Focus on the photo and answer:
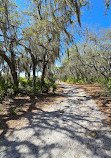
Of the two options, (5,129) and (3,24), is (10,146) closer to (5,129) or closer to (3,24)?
(5,129)

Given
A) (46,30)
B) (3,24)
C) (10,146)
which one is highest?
(46,30)

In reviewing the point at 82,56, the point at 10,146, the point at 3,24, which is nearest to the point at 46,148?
the point at 10,146

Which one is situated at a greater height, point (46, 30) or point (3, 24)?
point (46, 30)

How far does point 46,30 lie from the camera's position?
5.04 m

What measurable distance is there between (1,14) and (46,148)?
17.0 feet

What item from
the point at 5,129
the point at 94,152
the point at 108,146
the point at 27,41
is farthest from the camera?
the point at 27,41

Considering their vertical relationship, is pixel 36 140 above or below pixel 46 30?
below

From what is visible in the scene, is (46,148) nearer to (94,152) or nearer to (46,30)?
(94,152)

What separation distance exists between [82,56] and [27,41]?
7611 millimetres

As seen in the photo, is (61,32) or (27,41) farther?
(27,41)

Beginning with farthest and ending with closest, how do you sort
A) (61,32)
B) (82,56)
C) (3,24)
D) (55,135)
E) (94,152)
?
(82,56) < (61,32) < (3,24) < (55,135) < (94,152)

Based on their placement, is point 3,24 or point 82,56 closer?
point 3,24

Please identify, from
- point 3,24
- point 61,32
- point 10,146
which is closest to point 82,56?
Answer: point 61,32

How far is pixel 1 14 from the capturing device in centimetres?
379
